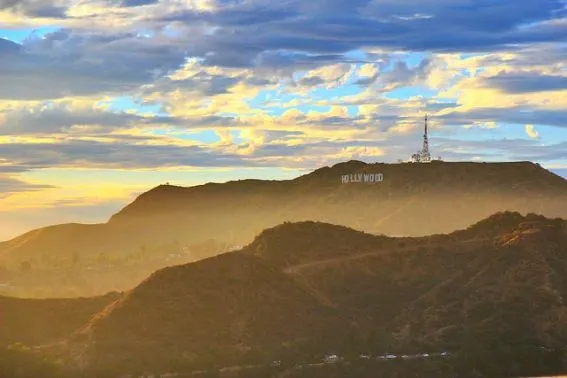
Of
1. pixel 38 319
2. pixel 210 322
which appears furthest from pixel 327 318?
pixel 38 319

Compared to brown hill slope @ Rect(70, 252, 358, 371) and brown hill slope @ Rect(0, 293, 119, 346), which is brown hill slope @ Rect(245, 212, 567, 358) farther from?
brown hill slope @ Rect(0, 293, 119, 346)

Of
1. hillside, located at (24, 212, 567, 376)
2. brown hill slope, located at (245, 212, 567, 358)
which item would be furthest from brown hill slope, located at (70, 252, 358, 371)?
brown hill slope, located at (245, 212, 567, 358)

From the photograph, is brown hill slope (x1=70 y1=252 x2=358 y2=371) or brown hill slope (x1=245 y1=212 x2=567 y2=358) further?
brown hill slope (x1=245 y1=212 x2=567 y2=358)

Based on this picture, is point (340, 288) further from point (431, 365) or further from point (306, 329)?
point (431, 365)

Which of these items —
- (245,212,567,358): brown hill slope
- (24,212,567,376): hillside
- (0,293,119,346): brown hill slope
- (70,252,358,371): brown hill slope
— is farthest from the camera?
(0,293,119,346): brown hill slope

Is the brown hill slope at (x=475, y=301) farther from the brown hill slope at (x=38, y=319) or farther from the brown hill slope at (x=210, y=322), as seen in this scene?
the brown hill slope at (x=38, y=319)

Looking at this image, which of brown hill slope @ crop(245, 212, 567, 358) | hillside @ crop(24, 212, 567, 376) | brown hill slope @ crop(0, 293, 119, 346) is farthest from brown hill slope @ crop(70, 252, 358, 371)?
brown hill slope @ crop(0, 293, 119, 346)

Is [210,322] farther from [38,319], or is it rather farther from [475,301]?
[475,301]

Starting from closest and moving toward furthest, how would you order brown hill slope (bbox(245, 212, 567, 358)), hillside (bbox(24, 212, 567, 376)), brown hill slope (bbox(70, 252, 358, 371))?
hillside (bbox(24, 212, 567, 376)), brown hill slope (bbox(70, 252, 358, 371)), brown hill slope (bbox(245, 212, 567, 358))
